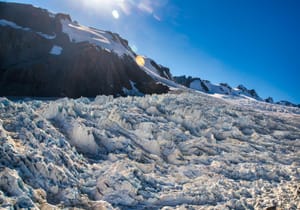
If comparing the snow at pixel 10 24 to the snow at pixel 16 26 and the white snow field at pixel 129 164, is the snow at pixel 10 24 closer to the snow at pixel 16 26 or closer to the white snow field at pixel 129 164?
the snow at pixel 16 26

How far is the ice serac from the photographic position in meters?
44.8

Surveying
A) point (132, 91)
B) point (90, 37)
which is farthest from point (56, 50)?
point (132, 91)

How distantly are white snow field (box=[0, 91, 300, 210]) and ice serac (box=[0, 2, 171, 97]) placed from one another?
86.4 ft

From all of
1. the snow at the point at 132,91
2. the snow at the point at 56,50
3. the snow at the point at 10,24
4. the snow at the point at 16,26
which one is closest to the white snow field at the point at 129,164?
the snow at the point at 132,91

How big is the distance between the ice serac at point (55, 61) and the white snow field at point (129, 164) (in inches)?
1037

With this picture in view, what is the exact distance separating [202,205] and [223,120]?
1526 cm

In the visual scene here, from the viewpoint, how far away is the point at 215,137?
21859 millimetres

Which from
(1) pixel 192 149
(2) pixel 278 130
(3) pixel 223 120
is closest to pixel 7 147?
(1) pixel 192 149

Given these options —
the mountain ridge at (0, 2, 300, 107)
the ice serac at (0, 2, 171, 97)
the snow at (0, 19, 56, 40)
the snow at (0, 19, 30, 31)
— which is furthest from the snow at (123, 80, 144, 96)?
the snow at (0, 19, 30, 31)

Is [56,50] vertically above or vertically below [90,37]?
below

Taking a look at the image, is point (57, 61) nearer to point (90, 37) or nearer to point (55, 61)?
point (55, 61)

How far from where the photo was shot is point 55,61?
160ft

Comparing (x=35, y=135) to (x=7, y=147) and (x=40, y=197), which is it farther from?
(x=40, y=197)

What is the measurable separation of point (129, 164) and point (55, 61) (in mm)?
38849
